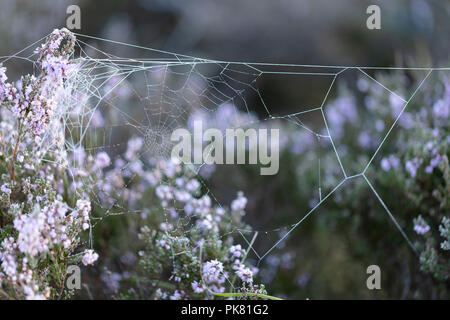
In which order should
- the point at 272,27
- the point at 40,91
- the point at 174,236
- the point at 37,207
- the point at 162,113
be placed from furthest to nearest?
the point at 272,27
the point at 162,113
the point at 174,236
the point at 40,91
the point at 37,207

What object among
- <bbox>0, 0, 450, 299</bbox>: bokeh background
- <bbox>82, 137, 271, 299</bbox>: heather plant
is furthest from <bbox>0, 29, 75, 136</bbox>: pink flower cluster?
<bbox>0, 0, 450, 299</bbox>: bokeh background

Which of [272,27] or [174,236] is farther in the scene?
[272,27]

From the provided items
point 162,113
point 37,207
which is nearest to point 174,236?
point 37,207

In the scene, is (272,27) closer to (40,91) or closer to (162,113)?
(162,113)

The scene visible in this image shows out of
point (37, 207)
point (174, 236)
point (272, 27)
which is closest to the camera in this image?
point (37, 207)

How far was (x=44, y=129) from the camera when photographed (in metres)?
2.16

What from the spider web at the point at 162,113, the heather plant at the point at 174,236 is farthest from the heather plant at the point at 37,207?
the heather plant at the point at 174,236

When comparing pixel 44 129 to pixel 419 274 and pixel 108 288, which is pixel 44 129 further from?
pixel 419 274

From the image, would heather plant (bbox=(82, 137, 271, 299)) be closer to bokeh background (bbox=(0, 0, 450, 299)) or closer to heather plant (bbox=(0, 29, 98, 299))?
heather plant (bbox=(0, 29, 98, 299))

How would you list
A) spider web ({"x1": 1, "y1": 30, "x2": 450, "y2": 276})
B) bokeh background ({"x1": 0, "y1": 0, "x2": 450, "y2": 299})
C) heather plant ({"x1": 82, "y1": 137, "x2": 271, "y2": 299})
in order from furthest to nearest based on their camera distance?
bokeh background ({"x1": 0, "y1": 0, "x2": 450, "y2": 299}) < spider web ({"x1": 1, "y1": 30, "x2": 450, "y2": 276}) < heather plant ({"x1": 82, "y1": 137, "x2": 271, "y2": 299})

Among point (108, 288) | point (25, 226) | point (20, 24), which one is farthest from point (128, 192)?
point (20, 24)

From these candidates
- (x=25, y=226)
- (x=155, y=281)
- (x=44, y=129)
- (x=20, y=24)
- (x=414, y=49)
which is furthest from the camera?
(x=414, y=49)

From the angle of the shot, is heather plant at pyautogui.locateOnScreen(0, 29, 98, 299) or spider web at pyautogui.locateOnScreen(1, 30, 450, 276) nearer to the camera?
heather plant at pyautogui.locateOnScreen(0, 29, 98, 299)

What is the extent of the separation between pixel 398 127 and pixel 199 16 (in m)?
3.89
